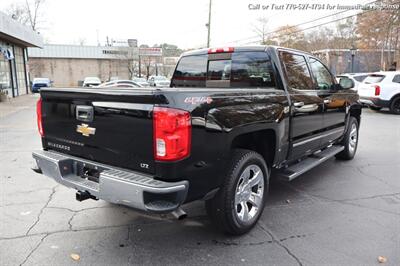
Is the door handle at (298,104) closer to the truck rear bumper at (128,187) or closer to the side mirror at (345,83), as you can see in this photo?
the side mirror at (345,83)

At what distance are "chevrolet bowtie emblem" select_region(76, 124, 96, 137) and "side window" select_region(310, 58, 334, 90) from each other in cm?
346

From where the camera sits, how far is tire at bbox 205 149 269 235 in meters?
3.29

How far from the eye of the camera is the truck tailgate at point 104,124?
9.36 feet

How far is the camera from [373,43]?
42.5m

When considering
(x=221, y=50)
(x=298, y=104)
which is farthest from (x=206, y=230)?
(x=221, y=50)

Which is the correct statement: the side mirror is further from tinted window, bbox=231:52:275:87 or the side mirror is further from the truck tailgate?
the truck tailgate

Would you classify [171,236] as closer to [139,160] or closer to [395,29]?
[139,160]

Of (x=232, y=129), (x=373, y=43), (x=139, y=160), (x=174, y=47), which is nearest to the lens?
(x=139, y=160)

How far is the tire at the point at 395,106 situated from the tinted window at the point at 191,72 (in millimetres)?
12479

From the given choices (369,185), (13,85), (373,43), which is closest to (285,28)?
(373,43)

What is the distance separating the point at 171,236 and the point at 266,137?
155 centimetres

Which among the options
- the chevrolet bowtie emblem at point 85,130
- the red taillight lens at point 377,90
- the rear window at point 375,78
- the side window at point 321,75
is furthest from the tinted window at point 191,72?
the rear window at point 375,78

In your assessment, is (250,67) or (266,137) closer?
(266,137)

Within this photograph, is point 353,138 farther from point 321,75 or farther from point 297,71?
point 297,71
